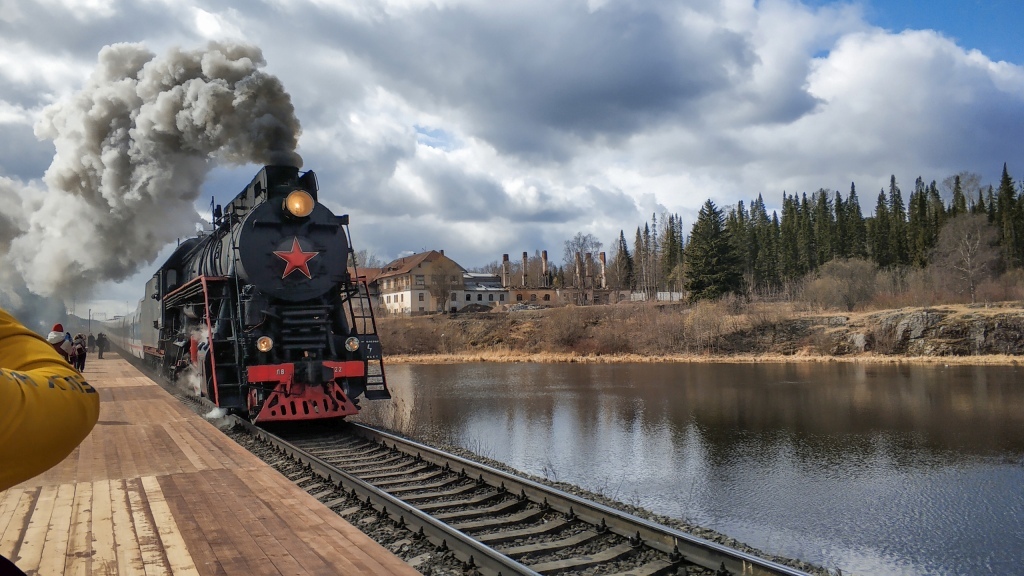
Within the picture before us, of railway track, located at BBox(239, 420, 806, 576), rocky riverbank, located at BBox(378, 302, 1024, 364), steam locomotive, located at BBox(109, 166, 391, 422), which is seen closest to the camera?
railway track, located at BBox(239, 420, 806, 576)

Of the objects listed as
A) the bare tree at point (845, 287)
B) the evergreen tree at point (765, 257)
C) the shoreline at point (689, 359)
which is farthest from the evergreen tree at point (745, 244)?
the shoreline at point (689, 359)

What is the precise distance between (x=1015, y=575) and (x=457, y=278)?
75.6 m

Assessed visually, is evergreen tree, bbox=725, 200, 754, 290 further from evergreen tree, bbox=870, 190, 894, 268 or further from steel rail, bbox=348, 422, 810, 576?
steel rail, bbox=348, 422, 810, 576

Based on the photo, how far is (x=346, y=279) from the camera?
41.8 ft

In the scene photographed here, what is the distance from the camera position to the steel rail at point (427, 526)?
5500mm

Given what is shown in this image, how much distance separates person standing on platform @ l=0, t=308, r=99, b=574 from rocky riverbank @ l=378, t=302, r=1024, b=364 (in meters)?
44.1

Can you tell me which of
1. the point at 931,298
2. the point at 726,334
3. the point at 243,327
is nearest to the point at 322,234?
the point at 243,327

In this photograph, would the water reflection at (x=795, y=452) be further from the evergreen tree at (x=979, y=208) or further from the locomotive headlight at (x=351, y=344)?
the evergreen tree at (x=979, y=208)

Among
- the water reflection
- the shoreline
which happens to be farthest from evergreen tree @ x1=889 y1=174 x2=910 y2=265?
the water reflection

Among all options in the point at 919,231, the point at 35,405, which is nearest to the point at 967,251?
the point at 919,231

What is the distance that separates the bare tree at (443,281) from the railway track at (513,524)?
66603mm

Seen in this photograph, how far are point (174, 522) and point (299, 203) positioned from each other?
7.22 meters

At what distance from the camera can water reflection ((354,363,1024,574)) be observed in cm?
992

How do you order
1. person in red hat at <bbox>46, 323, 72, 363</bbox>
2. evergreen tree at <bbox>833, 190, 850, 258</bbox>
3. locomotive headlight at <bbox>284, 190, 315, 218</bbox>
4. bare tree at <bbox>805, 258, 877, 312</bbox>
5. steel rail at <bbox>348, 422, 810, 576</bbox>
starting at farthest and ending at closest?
evergreen tree at <bbox>833, 190, 850, 258</bbox>, bare tree at <bbox>805, 258, 877, 312</bbox>, locomotive headlight at <bbox>284, 190, 315, 218</bbox>, person in red hat at <bbox>46, 323, 72, 363</bbox>, steel rail at <bbox>348, 422, 810, 576</bbox>
